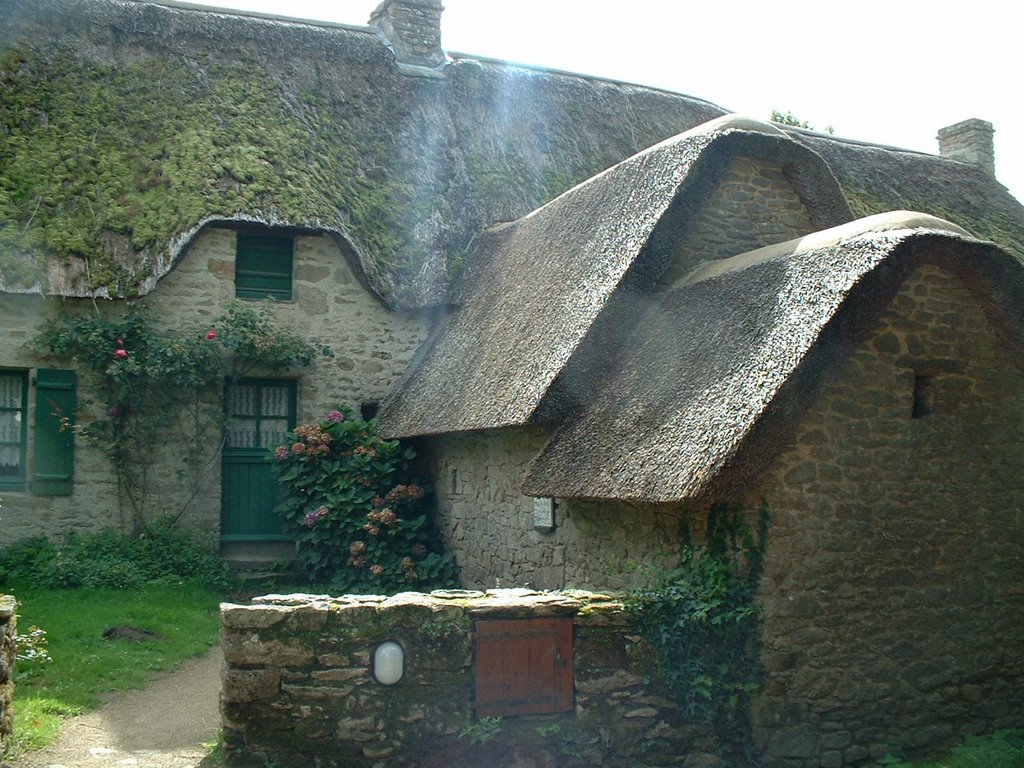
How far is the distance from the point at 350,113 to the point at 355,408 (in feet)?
14.2

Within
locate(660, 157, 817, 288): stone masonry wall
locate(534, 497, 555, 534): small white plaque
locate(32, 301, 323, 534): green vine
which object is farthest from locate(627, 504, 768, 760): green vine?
locate(32, 301, 323, 534): green vine

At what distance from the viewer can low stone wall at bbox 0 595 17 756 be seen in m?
5.85

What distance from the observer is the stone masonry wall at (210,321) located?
11273mm

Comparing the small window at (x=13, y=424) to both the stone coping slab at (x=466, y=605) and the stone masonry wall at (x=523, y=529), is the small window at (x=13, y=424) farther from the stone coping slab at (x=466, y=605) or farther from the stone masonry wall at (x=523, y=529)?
the stone coping slab at (x=466, y=605)

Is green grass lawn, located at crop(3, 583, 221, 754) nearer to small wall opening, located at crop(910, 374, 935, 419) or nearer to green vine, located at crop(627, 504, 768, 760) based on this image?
green vine, located at crop(627, 504, 768, 760)

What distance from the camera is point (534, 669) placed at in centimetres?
636

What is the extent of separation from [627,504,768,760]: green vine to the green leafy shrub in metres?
5.99

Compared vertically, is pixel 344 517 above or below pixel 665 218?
below

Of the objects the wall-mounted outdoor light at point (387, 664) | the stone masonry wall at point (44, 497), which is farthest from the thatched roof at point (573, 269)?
the stone masonry wall at point (44, 497)

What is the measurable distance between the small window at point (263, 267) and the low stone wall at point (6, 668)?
268 inches

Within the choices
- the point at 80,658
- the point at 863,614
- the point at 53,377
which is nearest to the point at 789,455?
the point at 863,614

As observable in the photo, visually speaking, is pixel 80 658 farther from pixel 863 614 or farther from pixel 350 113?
pixel 350 113

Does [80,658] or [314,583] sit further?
[314,583]

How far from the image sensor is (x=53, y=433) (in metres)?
11.3
